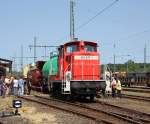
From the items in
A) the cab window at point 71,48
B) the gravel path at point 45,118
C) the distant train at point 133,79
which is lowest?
the gravel path at point 45,118

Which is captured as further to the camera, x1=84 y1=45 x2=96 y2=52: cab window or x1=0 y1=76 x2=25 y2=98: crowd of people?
x1=0 y1=76 x2=25 y2=98: crowd of people

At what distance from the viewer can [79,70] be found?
24.5 m

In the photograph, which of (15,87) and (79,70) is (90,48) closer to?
(79,70)

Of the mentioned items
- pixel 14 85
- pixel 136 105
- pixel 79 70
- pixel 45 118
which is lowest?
pixel 45 118

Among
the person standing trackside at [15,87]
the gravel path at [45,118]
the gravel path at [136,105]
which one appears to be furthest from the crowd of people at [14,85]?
the gravel path at [45,118]

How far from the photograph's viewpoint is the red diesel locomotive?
2352 centimetres

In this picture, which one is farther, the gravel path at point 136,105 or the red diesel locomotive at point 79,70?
the red diesel locomotive at point 79,70

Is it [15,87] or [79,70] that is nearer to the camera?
[79,70]

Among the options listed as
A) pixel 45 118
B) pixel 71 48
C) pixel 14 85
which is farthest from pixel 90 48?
pixel 45 118

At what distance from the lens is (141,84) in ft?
209

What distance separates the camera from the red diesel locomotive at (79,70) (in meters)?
23.5

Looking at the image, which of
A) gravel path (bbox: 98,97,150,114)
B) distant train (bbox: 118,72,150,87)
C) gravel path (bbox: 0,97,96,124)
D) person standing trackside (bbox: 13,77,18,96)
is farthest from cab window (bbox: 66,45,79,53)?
distant train (bbox: 118,72,150,87)

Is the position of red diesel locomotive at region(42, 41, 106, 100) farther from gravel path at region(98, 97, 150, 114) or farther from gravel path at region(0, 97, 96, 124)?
gravel path at region(0, 97, 96, 124)

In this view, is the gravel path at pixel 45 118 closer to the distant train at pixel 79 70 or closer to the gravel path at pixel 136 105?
the gravel path at pixel 136 105
